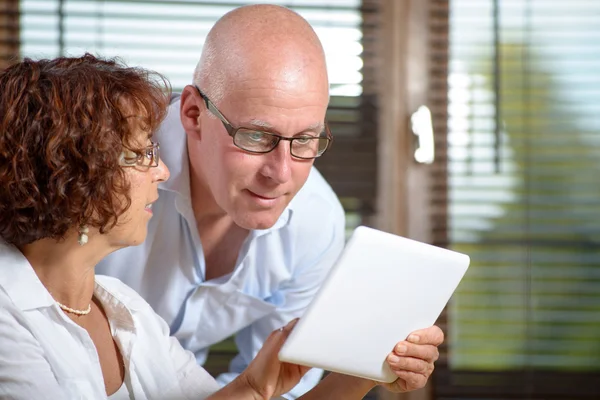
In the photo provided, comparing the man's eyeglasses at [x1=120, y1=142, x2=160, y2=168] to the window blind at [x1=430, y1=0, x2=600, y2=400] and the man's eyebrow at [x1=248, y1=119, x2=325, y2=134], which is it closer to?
the man's eyebrow at [x1=248, y1=119, x2=325, y2=134]

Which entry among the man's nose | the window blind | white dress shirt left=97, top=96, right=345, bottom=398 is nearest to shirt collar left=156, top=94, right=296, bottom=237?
white dress shirt left=97, top=96, right=345, bottom=398

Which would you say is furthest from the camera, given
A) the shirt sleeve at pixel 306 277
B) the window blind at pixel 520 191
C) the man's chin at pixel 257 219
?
the window blind at pixel 520 191

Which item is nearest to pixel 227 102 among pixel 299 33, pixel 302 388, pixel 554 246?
pixel 299 33

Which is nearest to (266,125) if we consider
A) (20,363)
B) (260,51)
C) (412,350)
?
(260,51)

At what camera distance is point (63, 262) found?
4.48 ft

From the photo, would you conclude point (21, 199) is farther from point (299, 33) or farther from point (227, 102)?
point (299, 33)

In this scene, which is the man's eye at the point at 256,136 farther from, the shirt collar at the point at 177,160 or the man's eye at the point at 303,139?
the shirt collar at the point at 177,160

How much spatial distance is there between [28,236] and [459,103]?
87.9 inches

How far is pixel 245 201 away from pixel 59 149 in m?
0.51

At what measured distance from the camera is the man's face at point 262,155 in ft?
5.25

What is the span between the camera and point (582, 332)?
10.7 feet

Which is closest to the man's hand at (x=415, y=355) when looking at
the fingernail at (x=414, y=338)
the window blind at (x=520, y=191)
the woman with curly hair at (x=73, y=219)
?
the fingernail at (x=414, y=338)

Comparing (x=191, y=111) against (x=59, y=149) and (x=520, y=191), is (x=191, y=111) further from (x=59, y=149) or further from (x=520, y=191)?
(x=520, y=191)

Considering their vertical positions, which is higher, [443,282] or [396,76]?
[396,76]
